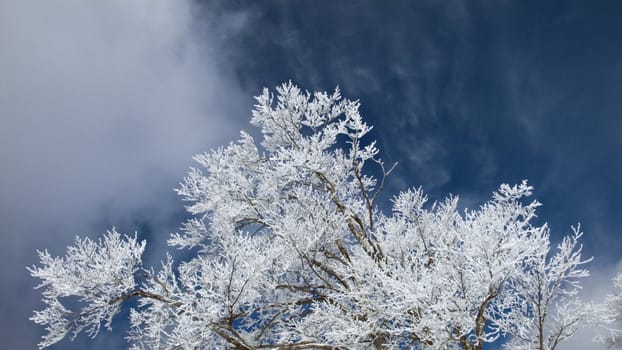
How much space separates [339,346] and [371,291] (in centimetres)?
124

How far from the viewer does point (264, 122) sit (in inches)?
464

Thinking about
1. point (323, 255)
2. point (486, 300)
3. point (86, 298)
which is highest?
point (323, 255)

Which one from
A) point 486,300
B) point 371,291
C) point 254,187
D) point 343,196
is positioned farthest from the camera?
point 254,187

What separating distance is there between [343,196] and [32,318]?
23.7 feet

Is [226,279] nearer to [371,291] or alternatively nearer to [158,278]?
[158,278]

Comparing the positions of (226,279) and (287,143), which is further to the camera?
(287,143)

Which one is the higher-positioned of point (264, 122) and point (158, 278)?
point (264, 122)

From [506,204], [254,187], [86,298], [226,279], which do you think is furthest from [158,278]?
[506,204]

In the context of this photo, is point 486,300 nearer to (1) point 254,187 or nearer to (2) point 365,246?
(2) point 365,246

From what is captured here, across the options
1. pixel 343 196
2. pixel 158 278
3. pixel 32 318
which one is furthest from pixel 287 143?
pixel 32 318

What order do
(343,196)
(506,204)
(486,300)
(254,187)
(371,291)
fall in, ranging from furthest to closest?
(254,187) → (343,196) → (506,204) → (371,291) → (486,300)

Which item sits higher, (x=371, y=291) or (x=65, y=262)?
(x=371, y=291)

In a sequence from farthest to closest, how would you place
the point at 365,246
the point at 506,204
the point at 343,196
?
the point at 343,196 < the point at 365,246 < the point at 506,204

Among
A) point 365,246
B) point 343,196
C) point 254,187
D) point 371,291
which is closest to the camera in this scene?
point 371,291
